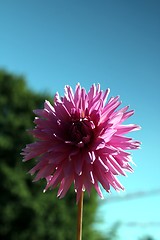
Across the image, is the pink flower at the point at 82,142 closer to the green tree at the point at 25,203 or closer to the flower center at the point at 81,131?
the flower center at the point at 81,131

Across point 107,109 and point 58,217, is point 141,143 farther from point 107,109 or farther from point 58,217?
point 58,217

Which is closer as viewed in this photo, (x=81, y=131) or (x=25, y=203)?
(x=81, y=131)

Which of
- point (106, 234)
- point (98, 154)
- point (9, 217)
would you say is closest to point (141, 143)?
point (98, 154)

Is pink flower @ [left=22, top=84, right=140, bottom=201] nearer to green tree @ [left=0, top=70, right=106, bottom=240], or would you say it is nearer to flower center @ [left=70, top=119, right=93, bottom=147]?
flower center @ [left=70, top=119, right=93, bottom=147]

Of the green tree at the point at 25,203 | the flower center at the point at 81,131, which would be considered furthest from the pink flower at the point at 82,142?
the green tree at the point at 25,203

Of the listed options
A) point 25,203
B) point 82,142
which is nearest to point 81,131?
point 82,142

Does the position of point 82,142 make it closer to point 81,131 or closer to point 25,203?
point 81,131
